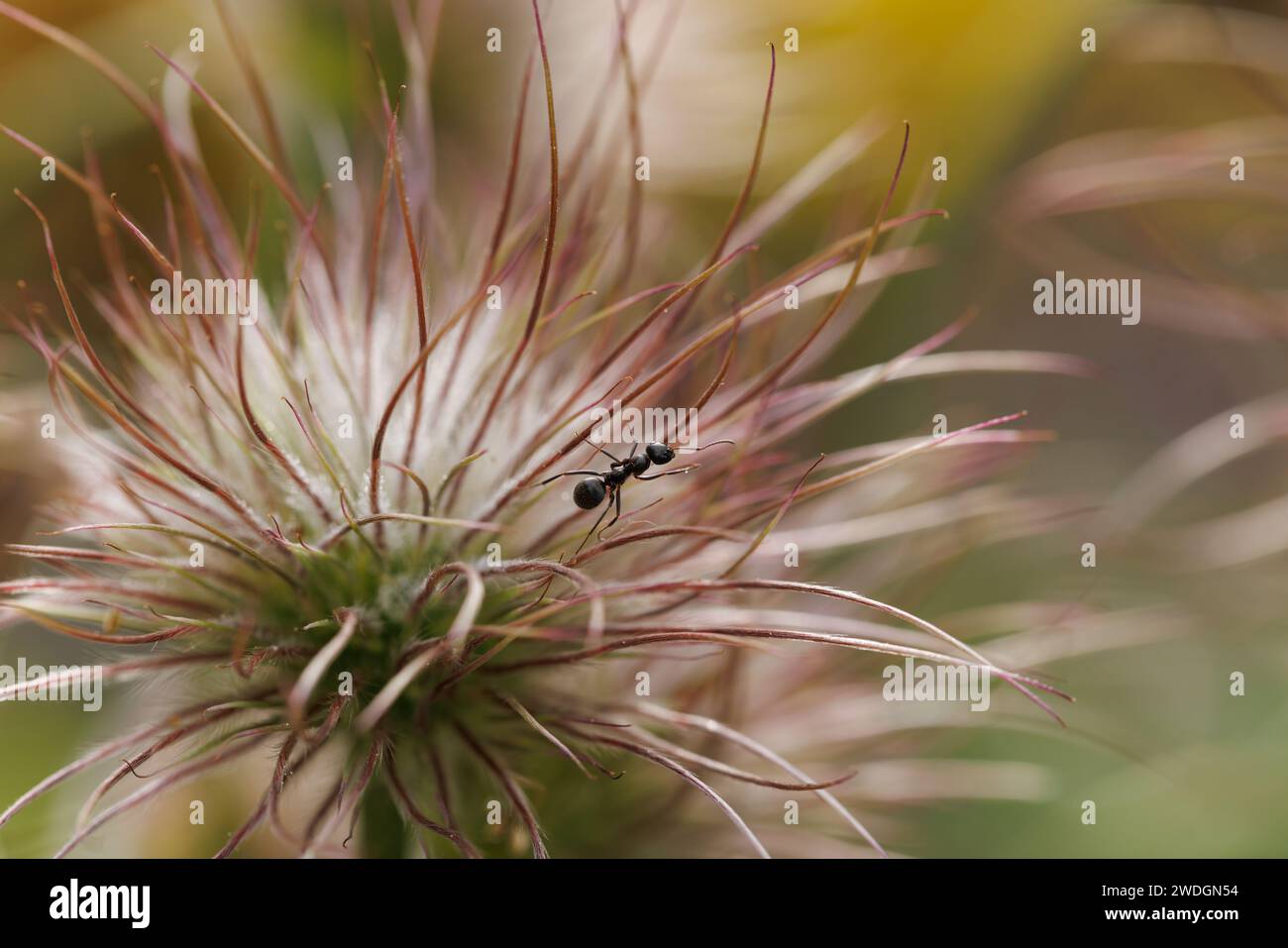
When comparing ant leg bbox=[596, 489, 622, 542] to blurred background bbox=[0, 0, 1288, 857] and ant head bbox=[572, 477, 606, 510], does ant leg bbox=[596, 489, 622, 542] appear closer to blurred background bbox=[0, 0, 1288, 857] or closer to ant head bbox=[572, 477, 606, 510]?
ant head bbox=[572, 477, 606, 510]

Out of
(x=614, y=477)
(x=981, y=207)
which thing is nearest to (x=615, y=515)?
(x=614, y=477)

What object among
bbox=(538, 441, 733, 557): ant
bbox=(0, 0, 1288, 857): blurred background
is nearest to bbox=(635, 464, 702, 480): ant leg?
bbox=(538, 441, 733, 557): ant

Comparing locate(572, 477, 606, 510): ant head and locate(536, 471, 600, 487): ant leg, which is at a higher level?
locate(536, 471, 600, 487): ant leg

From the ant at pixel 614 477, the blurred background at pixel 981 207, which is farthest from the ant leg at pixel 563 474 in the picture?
the blurred background at pixel 981 207

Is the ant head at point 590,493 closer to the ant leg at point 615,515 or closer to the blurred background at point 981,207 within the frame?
the ant leg at point 615,515

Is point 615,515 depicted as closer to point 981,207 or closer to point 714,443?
point 714,443

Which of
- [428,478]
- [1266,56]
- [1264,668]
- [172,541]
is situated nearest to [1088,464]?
[1264,668]
